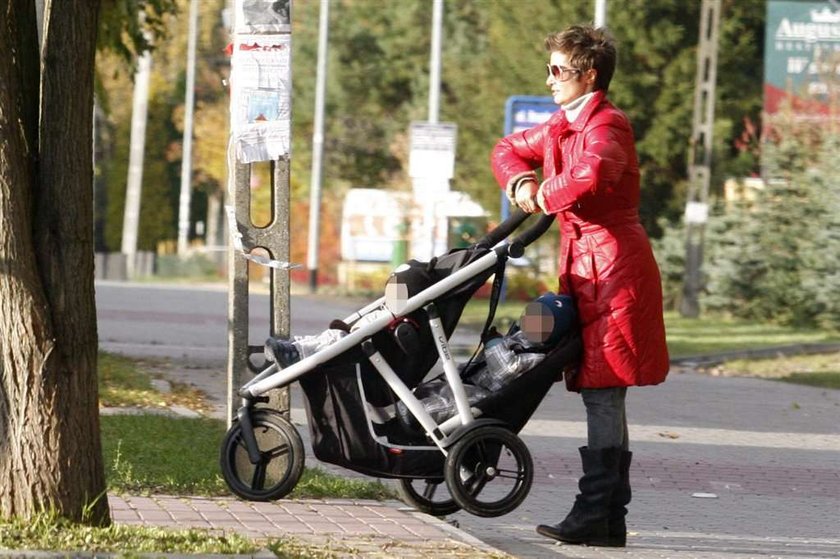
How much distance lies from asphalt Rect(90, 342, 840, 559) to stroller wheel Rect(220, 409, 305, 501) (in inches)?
5.5

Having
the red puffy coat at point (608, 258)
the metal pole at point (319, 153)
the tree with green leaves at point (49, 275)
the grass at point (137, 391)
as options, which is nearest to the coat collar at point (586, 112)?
the red puffy coat at point (608, 258)

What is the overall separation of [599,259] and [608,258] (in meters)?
0.04

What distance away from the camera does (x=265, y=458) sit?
7648 mm

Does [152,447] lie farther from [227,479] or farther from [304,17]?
[304,17]

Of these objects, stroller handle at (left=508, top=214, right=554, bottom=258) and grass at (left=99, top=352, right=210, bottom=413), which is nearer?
stroller handle at (left=508, top=214, right=554, bottom=258)

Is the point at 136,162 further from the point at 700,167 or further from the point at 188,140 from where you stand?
the point at 700,167

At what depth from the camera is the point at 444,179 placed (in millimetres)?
25938

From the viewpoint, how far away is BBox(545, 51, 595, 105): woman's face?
25.6ft

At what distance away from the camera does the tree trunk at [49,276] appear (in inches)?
269

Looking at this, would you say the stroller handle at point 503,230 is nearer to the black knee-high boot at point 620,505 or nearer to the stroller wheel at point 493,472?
the stroller wheel at point 493,472

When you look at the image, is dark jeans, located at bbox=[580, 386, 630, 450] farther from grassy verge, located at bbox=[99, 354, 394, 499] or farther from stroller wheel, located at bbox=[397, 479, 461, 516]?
grassy verge, located at bbox=[99, 354, 394, 499]

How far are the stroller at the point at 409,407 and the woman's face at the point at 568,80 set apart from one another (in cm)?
51

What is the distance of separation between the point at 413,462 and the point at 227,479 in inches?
29.2

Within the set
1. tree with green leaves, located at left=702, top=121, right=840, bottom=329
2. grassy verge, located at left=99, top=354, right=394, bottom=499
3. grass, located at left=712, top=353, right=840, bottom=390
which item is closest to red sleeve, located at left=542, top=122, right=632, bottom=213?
grassy verge, located at left=99, top=354, right=394, bottom=499
